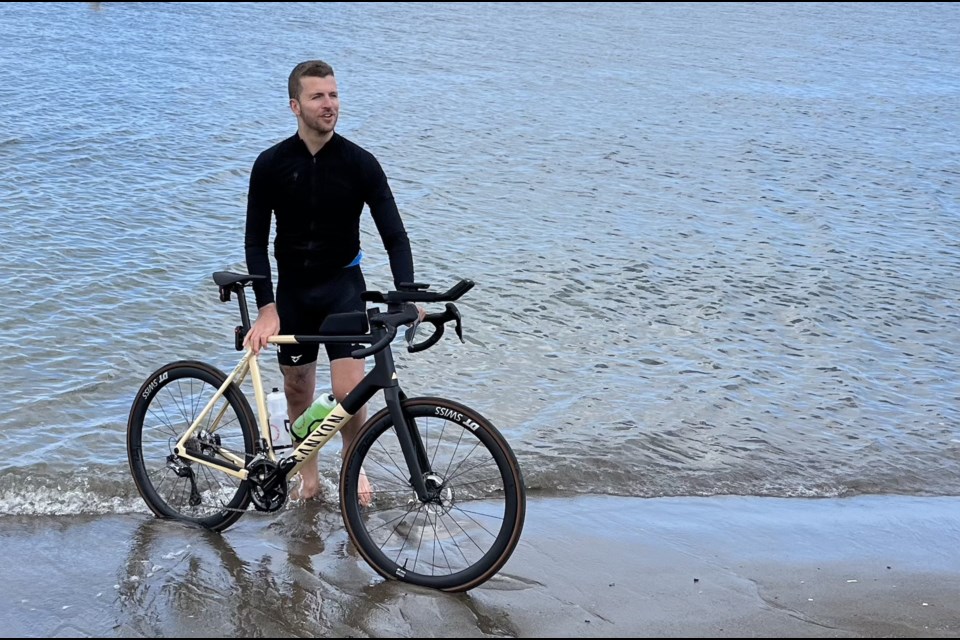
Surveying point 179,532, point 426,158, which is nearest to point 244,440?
point 179,532

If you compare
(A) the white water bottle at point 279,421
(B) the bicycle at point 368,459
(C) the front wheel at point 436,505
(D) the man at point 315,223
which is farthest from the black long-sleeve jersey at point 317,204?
(C) the front wheel at point 436,505

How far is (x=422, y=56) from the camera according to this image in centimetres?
2462

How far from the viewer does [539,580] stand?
4.98 meters

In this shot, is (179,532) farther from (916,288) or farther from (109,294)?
(916,288)

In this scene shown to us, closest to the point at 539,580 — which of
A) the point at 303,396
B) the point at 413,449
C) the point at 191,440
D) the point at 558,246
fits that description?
the point at 413,449

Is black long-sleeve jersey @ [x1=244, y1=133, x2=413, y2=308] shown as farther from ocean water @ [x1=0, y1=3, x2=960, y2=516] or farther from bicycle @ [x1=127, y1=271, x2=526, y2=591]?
ocean water @ [x1=0, y1=3, x2=960, y2=516]

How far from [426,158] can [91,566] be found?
1113 cm

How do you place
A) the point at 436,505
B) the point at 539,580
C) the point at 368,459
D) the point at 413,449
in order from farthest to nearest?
the point at 368,459, the point at 539,580, the point at 436,505, the point at 413,449

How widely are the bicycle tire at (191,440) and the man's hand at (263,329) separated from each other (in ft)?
0.98

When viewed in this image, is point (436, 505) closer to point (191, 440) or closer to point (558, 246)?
point (191, 440)

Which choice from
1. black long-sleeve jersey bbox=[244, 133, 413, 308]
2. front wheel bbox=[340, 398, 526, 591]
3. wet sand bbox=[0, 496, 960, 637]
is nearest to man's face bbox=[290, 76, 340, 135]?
black long-sleeve jersey bbox=[244, 133, 413, 308]

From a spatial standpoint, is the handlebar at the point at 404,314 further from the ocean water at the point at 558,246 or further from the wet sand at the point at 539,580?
the ocean water at the point at 558,246

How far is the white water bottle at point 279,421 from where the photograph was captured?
5559mm

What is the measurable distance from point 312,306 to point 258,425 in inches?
25.8
